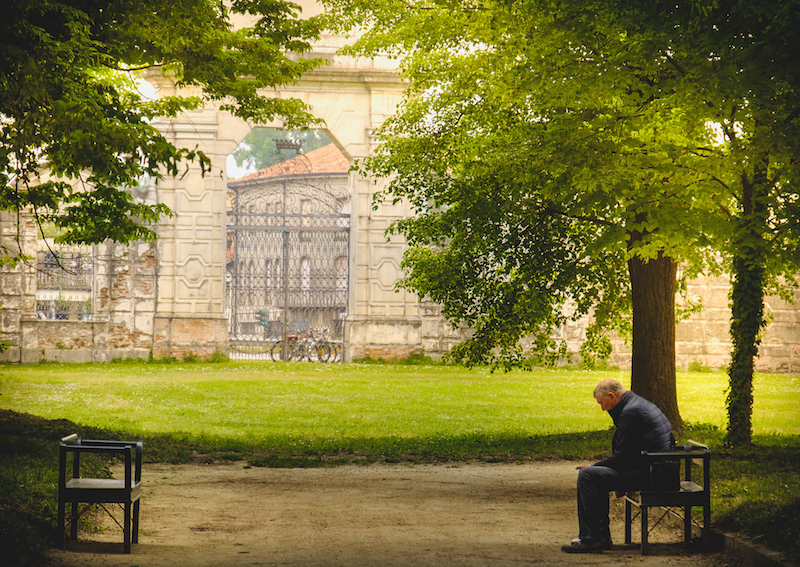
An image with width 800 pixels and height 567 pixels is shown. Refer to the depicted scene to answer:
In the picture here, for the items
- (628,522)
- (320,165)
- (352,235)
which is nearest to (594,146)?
(628,522)

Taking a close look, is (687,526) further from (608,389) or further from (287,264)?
(287,264)

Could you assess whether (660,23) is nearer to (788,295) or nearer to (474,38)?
(474,38)

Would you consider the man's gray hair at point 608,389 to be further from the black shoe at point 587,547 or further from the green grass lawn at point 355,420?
the green grass lawn at point 355,420

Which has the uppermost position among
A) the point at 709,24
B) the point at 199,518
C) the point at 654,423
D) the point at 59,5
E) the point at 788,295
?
the point at 59,5

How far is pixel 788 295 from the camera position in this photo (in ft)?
45.4

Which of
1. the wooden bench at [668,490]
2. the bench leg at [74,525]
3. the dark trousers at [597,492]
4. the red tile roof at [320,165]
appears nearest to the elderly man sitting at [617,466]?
the dark trousers at [597,492]

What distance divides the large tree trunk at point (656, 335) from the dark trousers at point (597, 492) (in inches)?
216

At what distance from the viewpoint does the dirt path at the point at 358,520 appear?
6336mm

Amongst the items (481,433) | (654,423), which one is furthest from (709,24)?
(481,433)

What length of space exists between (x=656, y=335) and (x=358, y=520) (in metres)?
6.13

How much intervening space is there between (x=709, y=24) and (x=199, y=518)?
6124 mm

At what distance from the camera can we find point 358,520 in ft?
25.3

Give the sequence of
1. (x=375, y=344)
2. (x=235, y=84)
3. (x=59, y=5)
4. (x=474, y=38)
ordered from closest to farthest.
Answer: (x=59, y=5) → (x=235, y=84) → (x=474, y=38) → (x=375, y=344)

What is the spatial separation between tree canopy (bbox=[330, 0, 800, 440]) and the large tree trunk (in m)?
0.02
